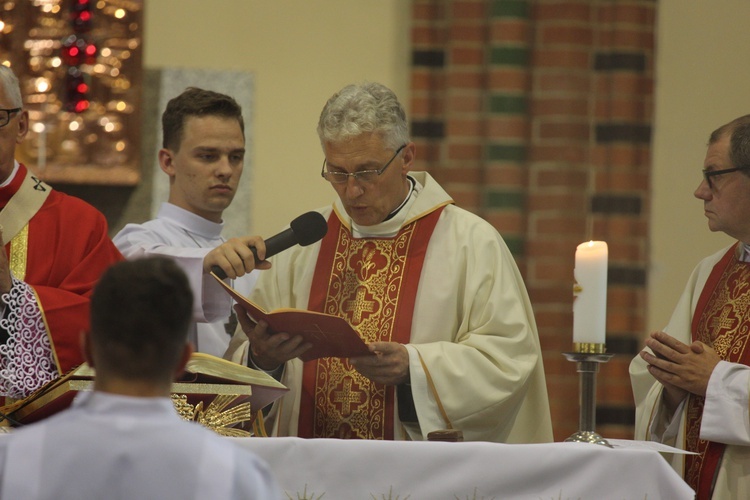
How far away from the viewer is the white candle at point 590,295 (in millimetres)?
2922

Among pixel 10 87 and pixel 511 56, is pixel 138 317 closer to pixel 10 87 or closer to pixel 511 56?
pixel 10 87

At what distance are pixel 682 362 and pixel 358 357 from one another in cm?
102

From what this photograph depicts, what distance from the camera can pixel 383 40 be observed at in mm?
5805

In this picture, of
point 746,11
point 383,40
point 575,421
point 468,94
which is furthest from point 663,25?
point 575,421

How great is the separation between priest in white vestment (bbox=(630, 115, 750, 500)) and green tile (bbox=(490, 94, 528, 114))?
5.26 feet

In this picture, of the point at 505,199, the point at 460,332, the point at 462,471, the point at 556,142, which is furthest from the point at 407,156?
the point at 556,142

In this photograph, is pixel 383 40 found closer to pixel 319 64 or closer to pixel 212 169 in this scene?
pixel 319 64

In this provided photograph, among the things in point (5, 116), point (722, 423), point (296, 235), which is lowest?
point (722, 423)

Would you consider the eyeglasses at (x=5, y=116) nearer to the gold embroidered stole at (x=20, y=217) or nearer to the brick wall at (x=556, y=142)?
the gold embroidered stole at (x=20, y=217)

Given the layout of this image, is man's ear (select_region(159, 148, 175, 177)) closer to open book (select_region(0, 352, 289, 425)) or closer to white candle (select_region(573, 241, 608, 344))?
open book (select_region(0, 352, 289, 425))

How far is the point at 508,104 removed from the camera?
552 centimetres

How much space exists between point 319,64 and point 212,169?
1.35 meters

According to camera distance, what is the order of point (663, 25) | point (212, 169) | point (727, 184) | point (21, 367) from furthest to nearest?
point (663, 25) < point (212, 169) < point (727, 184) < point (21, 367)

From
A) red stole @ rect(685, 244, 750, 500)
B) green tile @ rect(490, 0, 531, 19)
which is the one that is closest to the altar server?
red stole @ rect(685, 244, 750, 500)
